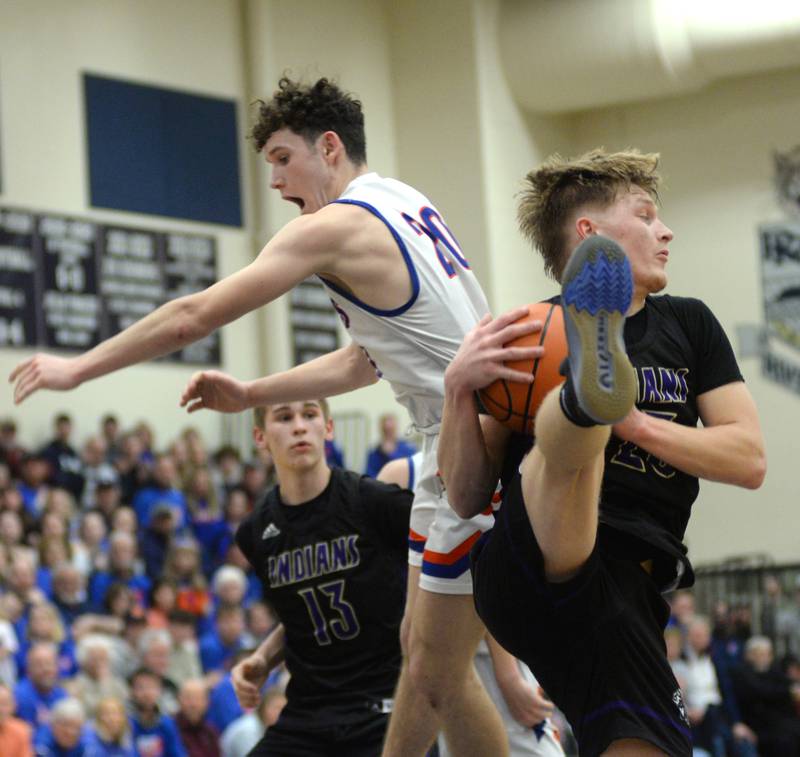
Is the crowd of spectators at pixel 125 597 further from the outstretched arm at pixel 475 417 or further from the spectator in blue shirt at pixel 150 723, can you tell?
the outstretched arm at pixel 475 417

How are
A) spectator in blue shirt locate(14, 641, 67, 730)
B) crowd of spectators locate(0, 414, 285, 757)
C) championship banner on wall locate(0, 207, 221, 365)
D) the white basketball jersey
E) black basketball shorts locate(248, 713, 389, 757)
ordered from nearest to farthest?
the white basketball jersey < black basketball shorts locate(248, 713, 389, 757) < spectator in blue shirt locate(14, 641, 67, 730) < crowd of spectators locate(0, 414, 285, 757) < championship banner on wall locate(0, 207, 221, 365)

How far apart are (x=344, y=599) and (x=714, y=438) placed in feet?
6.56

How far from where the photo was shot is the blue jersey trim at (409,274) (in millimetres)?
4500

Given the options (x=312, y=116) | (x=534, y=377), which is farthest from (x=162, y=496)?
(x=534, y=377)

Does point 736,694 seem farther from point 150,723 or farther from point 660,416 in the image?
point 660,416

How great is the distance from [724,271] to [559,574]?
15497 millimetres

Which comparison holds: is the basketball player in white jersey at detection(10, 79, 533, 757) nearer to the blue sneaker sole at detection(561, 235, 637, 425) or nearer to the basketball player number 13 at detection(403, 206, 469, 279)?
the basketball player number 13 at detection(403, 206, 469, 279)

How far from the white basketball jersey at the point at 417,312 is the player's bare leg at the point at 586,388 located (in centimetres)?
116

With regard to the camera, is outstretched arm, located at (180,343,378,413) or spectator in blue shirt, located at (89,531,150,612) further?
spectator in blue shirt, located at (89,531,150,612)

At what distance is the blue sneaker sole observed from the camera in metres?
3.08

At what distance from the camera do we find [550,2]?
1766 centimetres

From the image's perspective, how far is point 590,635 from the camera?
3596 millimetres

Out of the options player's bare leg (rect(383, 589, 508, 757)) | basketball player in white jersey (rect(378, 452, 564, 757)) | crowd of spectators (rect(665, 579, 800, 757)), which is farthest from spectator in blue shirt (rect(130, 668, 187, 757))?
player's bare leg (rect(383, 589, 508, 757))

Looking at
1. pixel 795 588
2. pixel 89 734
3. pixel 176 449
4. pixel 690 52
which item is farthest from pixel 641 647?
pixel 690 52
